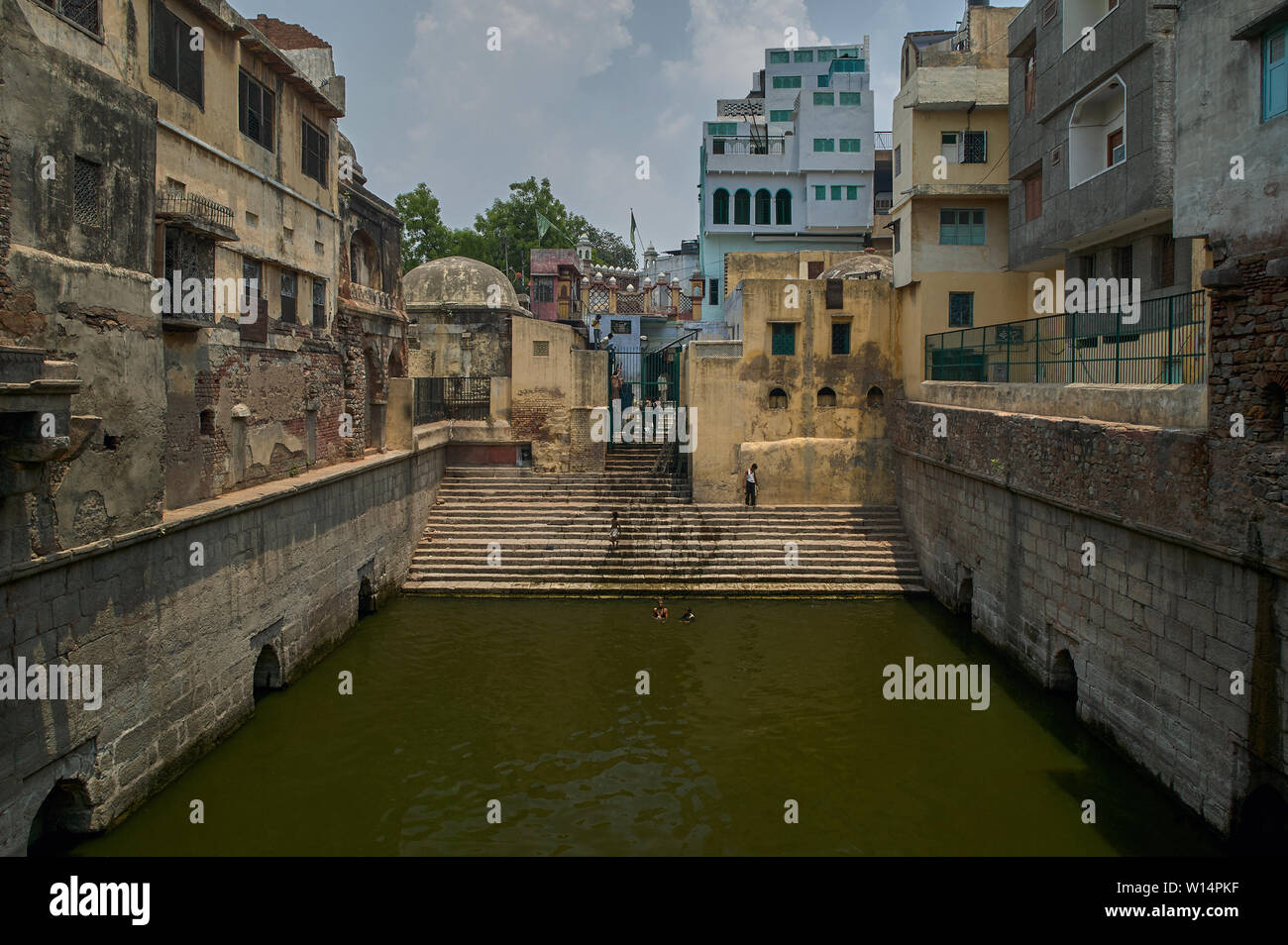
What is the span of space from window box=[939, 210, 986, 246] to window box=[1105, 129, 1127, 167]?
454 cm

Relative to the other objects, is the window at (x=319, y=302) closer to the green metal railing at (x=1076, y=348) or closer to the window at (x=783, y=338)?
the window at (x=783, y=338)

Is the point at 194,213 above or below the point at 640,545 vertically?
above

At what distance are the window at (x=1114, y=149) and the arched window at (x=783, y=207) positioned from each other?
959 inches

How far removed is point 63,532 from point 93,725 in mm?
1929

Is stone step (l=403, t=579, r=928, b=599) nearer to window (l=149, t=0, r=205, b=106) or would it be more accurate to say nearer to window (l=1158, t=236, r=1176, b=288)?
window (l=1158, t=236, r=1176, b=288)

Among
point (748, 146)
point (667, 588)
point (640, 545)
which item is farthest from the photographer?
point (748, 146)

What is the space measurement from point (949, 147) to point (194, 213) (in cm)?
1685

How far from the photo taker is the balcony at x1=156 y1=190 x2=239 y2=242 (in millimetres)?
11016

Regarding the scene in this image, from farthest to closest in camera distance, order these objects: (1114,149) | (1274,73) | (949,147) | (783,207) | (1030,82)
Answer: (783,207) < (949,147) < (1030,82) < (1114,149) < (1274,73)

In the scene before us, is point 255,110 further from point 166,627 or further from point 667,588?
point 667,588

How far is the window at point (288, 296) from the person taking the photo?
50.3ft

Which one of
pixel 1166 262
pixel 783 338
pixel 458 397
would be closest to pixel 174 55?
pixel 458 397

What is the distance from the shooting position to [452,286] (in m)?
28.0
